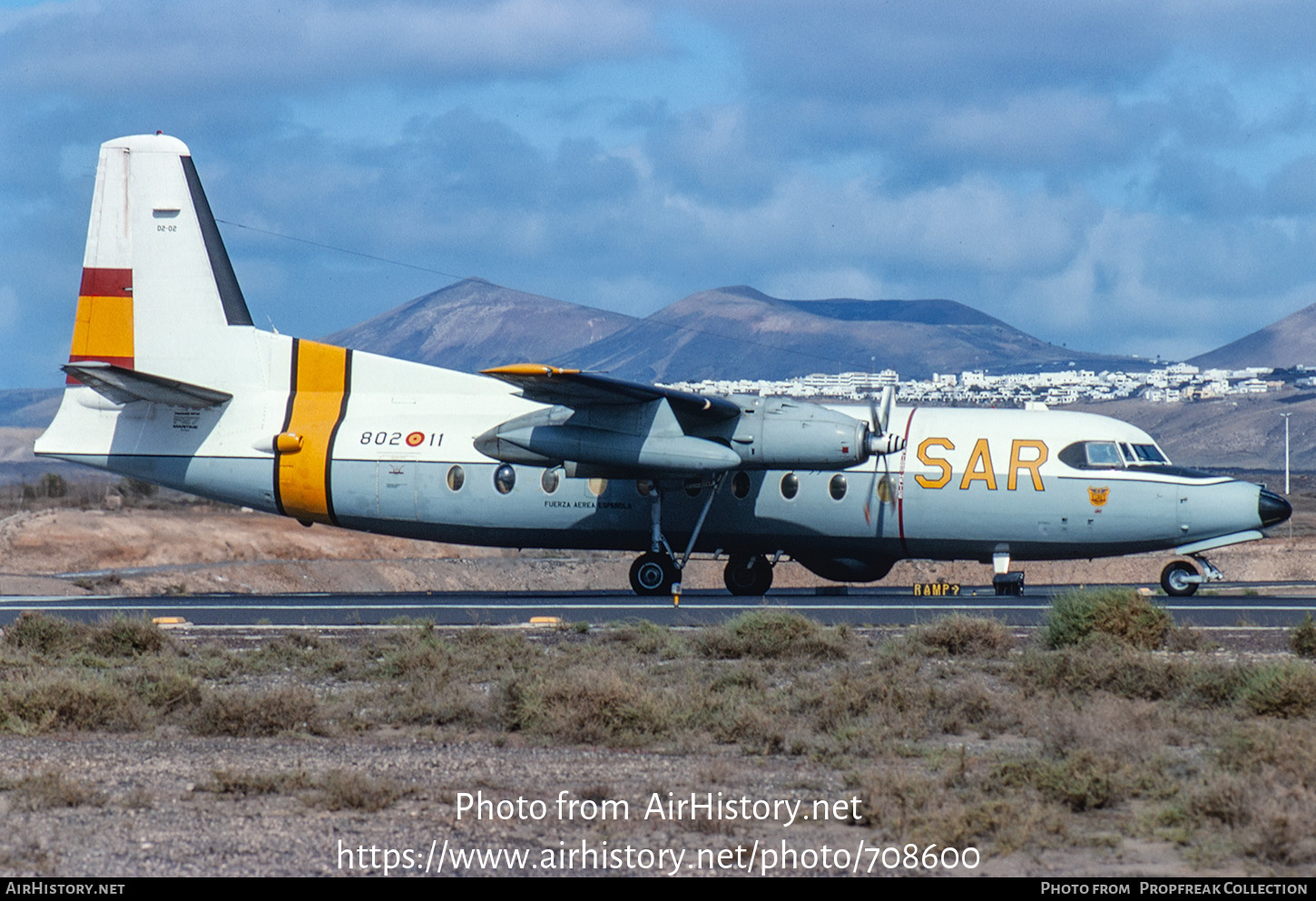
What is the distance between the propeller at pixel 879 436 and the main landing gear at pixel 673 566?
2.67 metres

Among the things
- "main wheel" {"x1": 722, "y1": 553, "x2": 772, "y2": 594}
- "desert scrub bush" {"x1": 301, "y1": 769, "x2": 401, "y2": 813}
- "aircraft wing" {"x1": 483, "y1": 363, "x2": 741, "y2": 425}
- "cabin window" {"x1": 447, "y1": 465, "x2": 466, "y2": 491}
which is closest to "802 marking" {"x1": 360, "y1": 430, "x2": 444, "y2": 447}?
"cabin window" {"x1": 447, "y1": 465, "x2": 466, "y2": 491}

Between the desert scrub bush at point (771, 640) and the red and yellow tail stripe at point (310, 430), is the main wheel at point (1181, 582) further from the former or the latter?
the red and yellow tail stripe at point (310, 430)

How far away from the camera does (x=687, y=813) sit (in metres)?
8.84

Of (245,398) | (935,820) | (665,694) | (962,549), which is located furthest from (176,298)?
(935,820)

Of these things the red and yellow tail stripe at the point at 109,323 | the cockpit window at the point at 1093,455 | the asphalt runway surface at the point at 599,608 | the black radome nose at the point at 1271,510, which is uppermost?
the red and yellow tail stripe at the point at 109,323

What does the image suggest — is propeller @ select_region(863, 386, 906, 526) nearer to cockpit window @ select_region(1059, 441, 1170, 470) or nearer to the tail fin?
cockpit window @ select_region(1059, 441, 1170, 470)

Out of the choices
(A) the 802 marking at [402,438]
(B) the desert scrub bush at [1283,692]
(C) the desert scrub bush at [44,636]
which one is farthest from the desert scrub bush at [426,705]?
(A) the 802 marking at [402,438]

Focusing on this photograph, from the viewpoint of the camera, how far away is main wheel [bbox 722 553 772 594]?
26.1 m

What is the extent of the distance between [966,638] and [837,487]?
772 centimetres

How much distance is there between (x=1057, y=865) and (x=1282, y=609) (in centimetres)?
1536

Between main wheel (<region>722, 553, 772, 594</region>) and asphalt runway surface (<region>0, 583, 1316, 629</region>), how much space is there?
376 mm

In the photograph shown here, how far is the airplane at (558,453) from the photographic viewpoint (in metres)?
23.3

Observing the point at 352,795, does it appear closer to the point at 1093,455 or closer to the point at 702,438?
the point at 702,438

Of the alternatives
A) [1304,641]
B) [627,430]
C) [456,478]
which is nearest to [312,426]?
[456,478]
